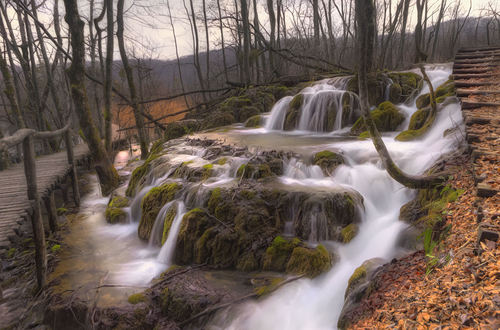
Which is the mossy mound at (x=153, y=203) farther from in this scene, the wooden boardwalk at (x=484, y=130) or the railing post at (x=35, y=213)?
the wooden boardwalk at (x=484, y=130)

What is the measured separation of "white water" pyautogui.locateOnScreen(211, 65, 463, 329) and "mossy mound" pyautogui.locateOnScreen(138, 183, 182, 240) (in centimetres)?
249

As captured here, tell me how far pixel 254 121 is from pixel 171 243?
8.05 meters

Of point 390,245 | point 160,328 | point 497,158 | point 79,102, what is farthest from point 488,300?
point 79,102

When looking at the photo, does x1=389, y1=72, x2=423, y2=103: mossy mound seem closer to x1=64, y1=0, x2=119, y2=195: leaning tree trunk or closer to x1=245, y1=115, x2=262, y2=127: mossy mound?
x1=245, y1=115, x2=262, y2=127: mossy mound

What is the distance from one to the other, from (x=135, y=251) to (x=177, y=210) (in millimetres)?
1261

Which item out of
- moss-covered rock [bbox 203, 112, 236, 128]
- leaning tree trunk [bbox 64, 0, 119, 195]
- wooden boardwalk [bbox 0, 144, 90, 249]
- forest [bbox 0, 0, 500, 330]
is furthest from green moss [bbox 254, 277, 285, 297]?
moss-covered rock [bbox 203, 112, 236, 128]

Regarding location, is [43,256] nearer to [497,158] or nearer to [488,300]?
[488,300]

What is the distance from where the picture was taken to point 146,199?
6922 mm

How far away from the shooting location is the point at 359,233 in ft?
17.4

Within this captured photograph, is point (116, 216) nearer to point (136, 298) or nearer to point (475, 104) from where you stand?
point (136, 298)

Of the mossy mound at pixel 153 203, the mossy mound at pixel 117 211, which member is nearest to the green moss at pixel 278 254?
the mossy mound at pixel 153 203

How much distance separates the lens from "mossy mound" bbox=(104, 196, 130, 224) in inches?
299

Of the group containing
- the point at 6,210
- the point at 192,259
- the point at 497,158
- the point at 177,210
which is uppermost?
the point at 497,158

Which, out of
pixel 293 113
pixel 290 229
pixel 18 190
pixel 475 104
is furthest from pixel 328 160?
pixel 18 190
